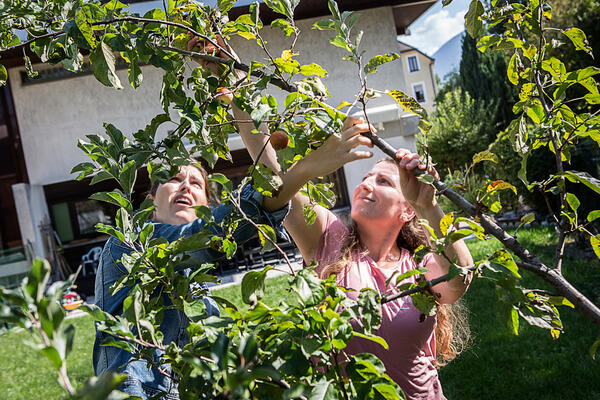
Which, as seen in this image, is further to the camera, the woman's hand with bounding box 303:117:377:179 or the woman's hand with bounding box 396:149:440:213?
the woman's hand with bounding box 396:149:440:213

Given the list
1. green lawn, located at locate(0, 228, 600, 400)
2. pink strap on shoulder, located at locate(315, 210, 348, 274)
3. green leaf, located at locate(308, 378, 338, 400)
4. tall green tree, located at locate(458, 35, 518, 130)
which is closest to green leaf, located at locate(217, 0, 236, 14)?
green leaf, located at locate(308, 378, 338, 400)

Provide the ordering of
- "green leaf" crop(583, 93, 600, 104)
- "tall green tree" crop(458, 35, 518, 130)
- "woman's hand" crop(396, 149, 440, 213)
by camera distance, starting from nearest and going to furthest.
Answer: "green leaf" crop(583, 93, 600, 104), "woman's hand" crop(396, 149, 440, 213), "tall green tree" crop(458, 35, 518, 130)

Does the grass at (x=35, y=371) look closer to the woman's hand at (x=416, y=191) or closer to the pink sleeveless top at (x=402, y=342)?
the pink sleeveless top at (x=402, y=342)

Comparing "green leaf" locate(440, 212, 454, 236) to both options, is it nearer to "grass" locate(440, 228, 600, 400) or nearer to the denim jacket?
the denim jacket

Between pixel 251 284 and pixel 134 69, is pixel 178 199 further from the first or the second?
pixel 251 284

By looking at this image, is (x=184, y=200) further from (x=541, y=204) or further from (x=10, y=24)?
(x=541, y=204)

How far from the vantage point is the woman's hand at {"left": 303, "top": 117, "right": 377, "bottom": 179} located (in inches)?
45.8

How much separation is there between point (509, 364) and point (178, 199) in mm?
3137

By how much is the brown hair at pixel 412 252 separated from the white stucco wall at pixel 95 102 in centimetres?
1001

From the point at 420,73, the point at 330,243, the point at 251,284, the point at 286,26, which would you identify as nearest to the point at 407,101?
the point at 286,26

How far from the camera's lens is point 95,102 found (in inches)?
492

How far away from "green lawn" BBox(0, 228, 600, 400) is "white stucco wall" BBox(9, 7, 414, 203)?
712 cm

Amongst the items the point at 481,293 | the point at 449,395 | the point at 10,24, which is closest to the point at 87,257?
the point at 481,293

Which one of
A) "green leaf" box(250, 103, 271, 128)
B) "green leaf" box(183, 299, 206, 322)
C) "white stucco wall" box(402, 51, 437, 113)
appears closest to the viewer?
"green leaf" box(250, 103, 271, 128)
